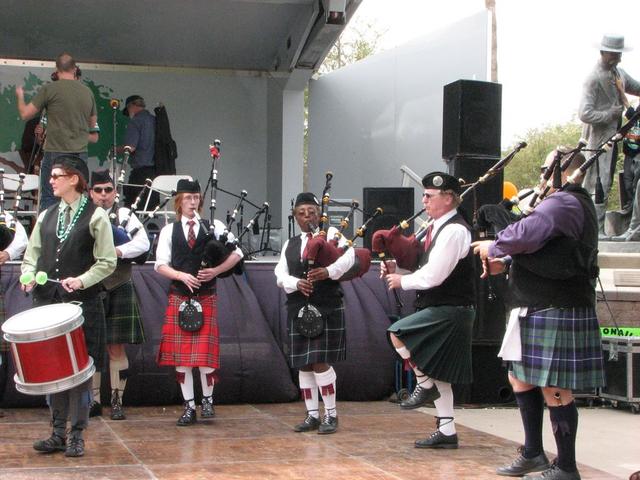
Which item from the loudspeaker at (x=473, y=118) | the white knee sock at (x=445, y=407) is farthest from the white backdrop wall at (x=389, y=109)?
the white knee sock at (x=445, y=407)

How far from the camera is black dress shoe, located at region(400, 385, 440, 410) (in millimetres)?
5078

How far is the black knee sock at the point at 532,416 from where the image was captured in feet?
14.5

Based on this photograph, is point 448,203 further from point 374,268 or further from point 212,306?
point 374,268

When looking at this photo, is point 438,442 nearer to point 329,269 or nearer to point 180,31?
point 329,269

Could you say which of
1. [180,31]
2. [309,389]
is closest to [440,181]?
[309,389]

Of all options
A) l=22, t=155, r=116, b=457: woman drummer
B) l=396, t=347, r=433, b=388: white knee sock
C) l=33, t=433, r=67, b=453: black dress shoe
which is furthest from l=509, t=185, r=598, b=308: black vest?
l=33, t=433, r=67, b=453: black dress shoe

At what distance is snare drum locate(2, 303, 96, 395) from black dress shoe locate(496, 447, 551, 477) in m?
2.00

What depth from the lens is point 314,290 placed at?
5.68m

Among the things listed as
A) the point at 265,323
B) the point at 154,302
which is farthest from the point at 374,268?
the point at 154,302

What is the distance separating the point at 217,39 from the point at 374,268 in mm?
5295

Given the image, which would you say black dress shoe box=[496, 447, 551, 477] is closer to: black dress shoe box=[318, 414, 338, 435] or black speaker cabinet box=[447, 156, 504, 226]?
black dress shoe box=[318, 414, 338, 435]

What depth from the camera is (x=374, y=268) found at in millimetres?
7488

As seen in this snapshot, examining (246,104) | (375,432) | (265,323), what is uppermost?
(246,104)

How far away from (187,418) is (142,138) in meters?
6.03
